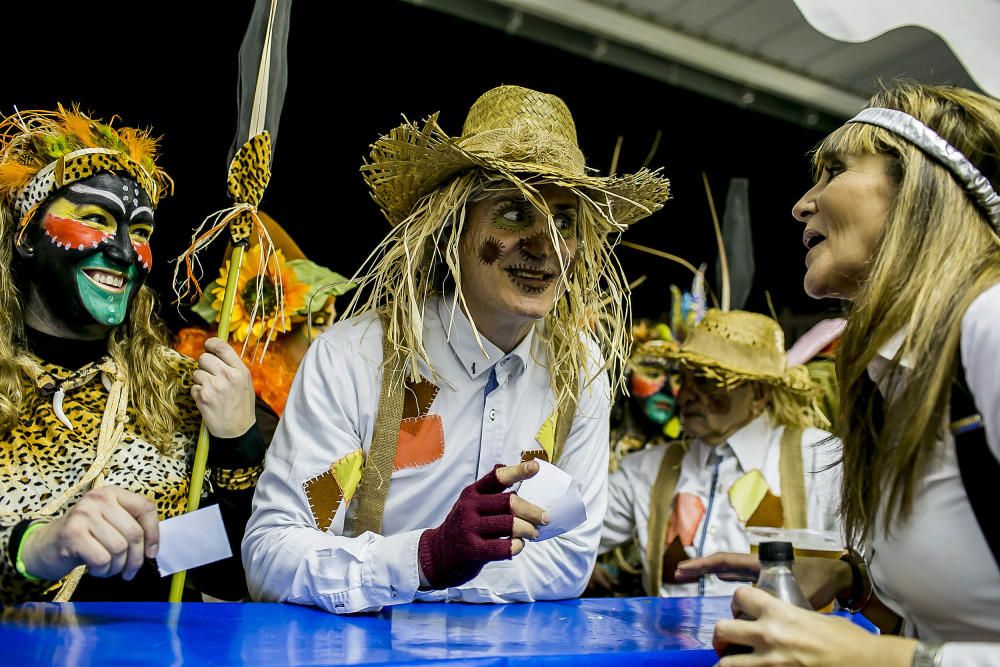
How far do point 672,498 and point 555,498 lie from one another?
2.02 m

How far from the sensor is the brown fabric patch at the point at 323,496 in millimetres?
1982

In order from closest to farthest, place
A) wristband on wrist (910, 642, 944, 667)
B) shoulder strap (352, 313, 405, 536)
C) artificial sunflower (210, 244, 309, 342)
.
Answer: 1. wristband on wrist (910, 642, 944, 667)
2. shoulder strap (352, 313, 405, 536)
3. artificial sunflower (210, 244, 309, 342)

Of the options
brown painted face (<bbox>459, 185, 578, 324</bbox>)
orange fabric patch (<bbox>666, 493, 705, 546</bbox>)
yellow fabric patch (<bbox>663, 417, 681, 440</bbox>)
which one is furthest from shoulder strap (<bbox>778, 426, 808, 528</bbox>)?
brown painted face (<bbox>459, 185, 578, 324</bbox>)

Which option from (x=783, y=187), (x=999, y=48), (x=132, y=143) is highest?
(x=783, y=187)

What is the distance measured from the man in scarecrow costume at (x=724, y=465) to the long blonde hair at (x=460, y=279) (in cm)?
122

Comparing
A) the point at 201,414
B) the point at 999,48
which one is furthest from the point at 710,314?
the point at 201,414

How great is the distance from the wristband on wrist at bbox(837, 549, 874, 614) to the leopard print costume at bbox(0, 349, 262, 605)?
140cm

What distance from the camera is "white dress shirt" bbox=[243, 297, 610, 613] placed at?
1785 millimetres

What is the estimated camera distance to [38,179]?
7.30 feet

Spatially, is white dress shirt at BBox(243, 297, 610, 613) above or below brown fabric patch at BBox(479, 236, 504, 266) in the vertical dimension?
below

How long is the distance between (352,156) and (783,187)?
9.02 ft

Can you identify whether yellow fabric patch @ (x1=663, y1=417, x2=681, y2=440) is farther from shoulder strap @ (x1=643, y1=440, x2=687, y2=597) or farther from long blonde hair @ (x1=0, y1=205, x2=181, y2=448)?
long blonde hair @ (x1=0, y1=205, x2=181, y2=448)

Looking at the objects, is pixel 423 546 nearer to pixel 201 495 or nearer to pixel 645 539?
pixel 201 495

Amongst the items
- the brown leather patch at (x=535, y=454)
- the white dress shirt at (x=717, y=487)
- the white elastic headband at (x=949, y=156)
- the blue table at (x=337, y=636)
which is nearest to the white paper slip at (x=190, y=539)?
the blue table at (x=337, y=636)
